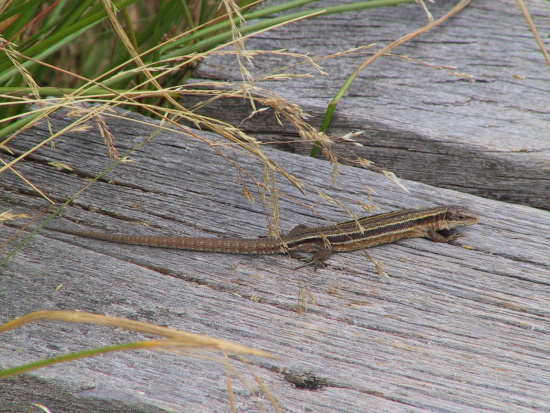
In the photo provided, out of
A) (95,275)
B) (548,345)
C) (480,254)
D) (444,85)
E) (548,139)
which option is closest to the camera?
(548,345)

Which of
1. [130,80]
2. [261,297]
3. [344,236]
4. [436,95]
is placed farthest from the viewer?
[130,80]

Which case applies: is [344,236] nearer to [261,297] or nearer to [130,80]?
[261,297]

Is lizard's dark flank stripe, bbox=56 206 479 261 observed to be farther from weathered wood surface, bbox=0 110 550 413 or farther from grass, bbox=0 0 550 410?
grass, bbox=0 0 550 410

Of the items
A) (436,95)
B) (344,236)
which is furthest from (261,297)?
(436,95)

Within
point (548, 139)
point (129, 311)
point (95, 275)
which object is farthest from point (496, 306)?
point (95, 275)

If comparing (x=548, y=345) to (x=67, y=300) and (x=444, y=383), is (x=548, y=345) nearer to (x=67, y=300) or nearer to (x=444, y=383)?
(x=444, y=383)

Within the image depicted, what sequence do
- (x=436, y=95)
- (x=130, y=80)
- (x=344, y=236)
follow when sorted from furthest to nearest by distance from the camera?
(x=130, y=80)
(x=436, y=95)
(x=344, y=236)

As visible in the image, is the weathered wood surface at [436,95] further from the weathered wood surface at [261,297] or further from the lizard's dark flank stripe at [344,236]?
the lizard's dark flank stripe at [344,236]
